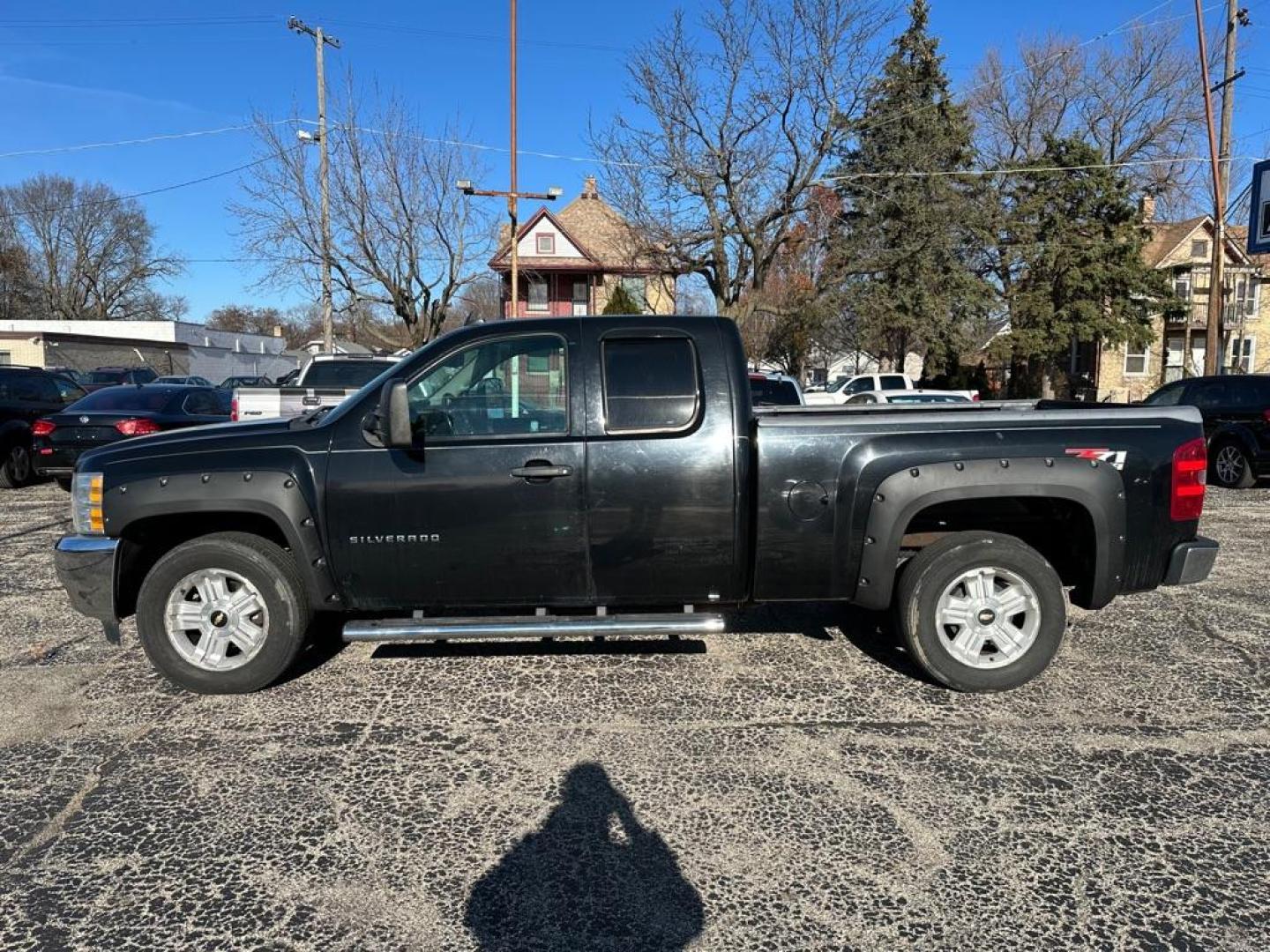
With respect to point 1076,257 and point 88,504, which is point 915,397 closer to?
point 88,504

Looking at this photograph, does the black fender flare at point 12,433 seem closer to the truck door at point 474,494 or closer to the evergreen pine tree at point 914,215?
the truck door at point 474,494

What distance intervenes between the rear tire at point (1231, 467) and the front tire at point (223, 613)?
40.8ft

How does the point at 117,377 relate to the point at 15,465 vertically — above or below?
above

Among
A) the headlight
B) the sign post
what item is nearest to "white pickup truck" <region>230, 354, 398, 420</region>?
the headlight

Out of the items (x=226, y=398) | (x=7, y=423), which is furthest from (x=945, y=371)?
(x=7, y=423)

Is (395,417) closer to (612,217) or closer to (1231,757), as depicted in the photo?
(1231,757)

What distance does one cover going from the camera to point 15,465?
11.8m

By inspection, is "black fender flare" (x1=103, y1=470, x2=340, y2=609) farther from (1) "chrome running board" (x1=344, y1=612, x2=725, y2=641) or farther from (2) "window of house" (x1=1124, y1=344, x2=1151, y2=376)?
(2) "window of house" (x1=1124, y1=344, x2=1151, y2=376)

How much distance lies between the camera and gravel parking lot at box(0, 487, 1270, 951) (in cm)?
263

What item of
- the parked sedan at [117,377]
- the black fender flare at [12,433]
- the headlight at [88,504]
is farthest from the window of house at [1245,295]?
the parked sedan at [117,377]

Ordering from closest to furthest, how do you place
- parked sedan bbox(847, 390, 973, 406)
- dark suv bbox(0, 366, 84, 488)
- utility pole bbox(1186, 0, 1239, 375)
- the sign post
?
dark suv bbox(0, 366, 84, 488) → the sign post → parked sedan bbox(847, 390, 973, 406) → utility pole bbox(1186, 0, 1239, 375)

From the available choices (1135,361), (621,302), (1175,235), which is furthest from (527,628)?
(1175,235)

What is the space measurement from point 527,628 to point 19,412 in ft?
37.6

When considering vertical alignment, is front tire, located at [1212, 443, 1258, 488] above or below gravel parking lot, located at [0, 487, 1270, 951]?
above
